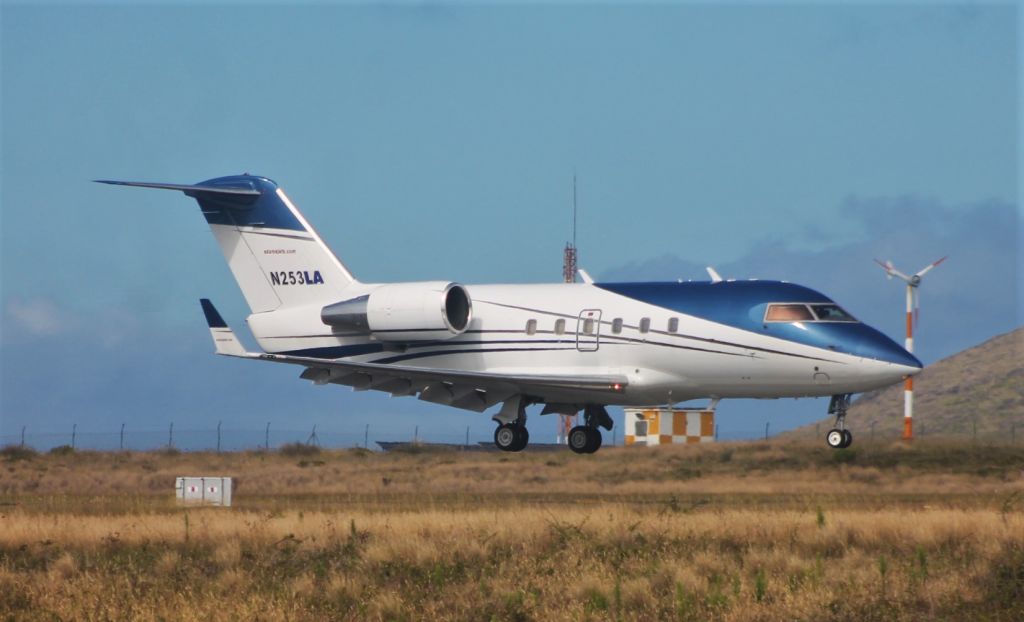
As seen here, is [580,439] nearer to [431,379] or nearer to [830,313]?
[431,379]

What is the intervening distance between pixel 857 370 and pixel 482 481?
20039 mm

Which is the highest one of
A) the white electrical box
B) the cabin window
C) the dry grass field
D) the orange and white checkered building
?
the cabin window

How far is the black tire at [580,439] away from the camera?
38.4 metres

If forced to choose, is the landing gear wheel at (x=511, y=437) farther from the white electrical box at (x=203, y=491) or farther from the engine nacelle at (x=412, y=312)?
the white electrical box at (x=203, y=491)

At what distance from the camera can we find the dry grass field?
2286cm

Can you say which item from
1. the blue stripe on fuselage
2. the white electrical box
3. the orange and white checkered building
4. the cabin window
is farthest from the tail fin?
the orange and white checkered building

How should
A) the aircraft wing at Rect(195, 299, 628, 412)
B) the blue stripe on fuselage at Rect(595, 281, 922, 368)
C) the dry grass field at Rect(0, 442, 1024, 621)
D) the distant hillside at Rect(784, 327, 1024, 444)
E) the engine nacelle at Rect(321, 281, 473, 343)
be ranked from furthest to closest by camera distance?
the distant hillside at Rect(784, 327, 1024, 444)
the engine nacelle at Rect(321, 281, 473, 343)
the aircraft wing at Rect(195, 299, 628, 412)
the blue stripe on fuselage at Rect(595, 281, 922, 368)
the dry grass field at Rect(0, 442, 1024, 621)

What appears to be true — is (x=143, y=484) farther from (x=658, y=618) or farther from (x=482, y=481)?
(x=658, y=618)

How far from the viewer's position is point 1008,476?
161 feet

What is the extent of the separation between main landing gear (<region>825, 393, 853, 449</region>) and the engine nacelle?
913 cm

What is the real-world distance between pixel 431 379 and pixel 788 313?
28.7 ft

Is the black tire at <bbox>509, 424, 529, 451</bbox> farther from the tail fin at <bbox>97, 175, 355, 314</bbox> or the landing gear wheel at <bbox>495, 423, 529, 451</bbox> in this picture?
the tail fin at <bbox>97, 175, 355, 314</bbox>

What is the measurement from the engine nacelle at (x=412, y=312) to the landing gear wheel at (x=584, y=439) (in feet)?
13.4

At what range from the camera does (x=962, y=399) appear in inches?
4508
